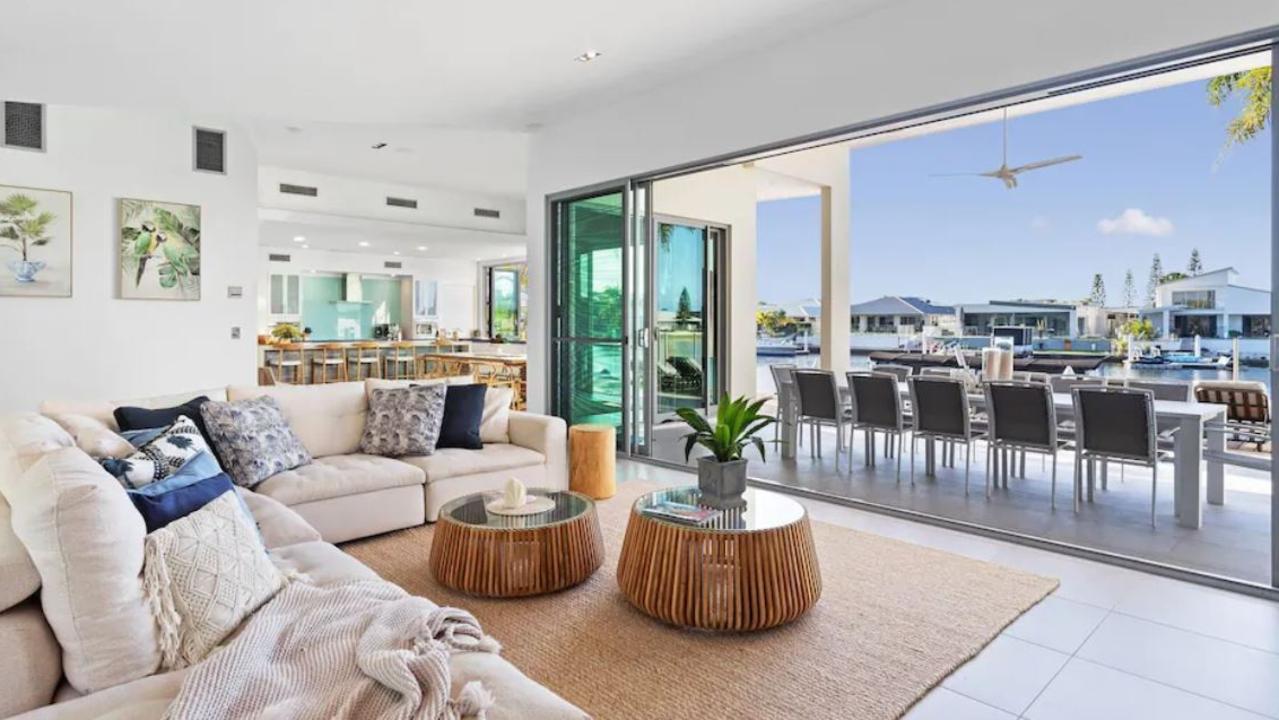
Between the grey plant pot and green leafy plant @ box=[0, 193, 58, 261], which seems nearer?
the grey plant pot

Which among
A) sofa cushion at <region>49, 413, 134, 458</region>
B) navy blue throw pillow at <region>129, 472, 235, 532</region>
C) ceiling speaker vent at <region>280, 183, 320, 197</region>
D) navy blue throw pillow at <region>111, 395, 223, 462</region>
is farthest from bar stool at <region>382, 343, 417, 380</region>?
navy blue throw pillow at <region>129, 472, 235, 532</region>

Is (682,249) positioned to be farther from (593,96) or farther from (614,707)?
(614,707)

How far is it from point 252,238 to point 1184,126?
9.41 m

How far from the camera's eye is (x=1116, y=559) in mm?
3512

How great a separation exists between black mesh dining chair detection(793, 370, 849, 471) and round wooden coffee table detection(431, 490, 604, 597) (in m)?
3.12

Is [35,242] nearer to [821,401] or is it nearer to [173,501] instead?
[173,501]

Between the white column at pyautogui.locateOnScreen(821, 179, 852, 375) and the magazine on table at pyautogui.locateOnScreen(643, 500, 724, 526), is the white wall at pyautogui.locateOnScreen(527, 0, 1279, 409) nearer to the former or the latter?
the magazine on table at pyautogui.locateOnScreen(643, 500, 724, 526)

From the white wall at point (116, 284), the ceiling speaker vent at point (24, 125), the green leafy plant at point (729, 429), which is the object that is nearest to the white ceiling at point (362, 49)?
the ceiling speaker vent at point (24, 125)

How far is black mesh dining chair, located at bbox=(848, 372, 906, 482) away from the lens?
5391 millimetres

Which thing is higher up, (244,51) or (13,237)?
(244,51)

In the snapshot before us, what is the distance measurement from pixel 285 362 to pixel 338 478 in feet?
24.2

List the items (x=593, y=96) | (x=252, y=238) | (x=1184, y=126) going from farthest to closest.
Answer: (x=1184, y=126) < (x=252, y=238) < (x=593, y=96)

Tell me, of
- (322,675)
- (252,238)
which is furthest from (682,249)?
(322,675)

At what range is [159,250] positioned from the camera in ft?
20.4
